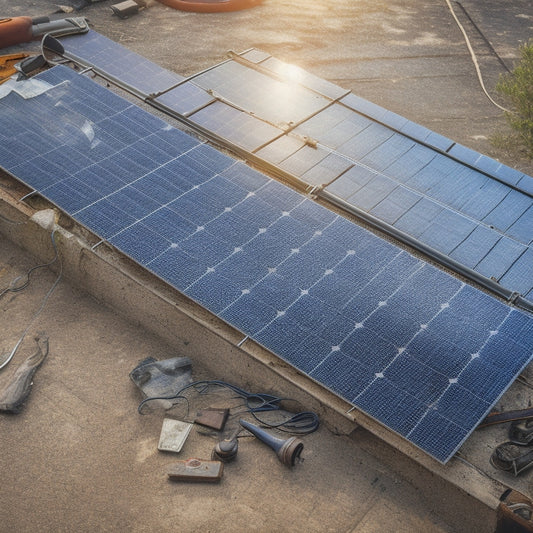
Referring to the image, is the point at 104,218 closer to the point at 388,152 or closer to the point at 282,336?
the point at 282,336

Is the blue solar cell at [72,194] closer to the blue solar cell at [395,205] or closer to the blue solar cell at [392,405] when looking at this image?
the blue solar cell at [395,205]

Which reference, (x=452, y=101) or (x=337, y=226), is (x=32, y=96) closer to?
(x=337, y=226)

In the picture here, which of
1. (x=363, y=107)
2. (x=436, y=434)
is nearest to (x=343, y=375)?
(x=436, y=434)

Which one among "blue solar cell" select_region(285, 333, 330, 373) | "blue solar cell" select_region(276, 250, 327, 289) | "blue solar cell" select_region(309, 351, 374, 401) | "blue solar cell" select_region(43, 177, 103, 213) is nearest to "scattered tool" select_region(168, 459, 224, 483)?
"blue solar cell" select_region(285, 333, 330, 373)

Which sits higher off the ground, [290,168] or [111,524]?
[290,168]

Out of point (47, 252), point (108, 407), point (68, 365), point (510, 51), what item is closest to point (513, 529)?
point (108, 407)

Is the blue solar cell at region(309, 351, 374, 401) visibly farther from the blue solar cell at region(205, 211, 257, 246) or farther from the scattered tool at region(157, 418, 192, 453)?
the blue solar cell at region(205, 211, 257, 246)
